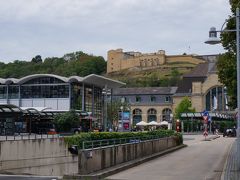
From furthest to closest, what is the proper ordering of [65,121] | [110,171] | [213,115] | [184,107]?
[184,107], [213,115], [65,121], [110,171]

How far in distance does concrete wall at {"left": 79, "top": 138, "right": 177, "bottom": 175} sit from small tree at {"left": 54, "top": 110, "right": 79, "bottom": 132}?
3590 cm

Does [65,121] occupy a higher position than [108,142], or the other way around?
[65,121]

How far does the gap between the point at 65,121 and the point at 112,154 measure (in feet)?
154

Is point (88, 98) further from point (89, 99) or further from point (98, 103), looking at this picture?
point (98, 103)

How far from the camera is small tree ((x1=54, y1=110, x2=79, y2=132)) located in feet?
231

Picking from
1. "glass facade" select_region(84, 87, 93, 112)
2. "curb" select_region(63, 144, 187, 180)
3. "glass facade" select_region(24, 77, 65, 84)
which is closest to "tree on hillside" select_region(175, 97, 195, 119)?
"glass facade" select_region(84, 87, 93, 112)

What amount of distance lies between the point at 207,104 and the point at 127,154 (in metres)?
112

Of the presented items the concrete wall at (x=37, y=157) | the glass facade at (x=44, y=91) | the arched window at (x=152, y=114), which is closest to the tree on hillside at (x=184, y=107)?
the arched window at (x=152, y=114)

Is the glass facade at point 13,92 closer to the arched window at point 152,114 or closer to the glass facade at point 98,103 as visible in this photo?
the glass facade at point 98,103

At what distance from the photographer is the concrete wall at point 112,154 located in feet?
67.5

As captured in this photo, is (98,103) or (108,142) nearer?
(108,142)

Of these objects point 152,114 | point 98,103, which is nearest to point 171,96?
point 152,114

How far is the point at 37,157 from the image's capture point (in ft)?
109

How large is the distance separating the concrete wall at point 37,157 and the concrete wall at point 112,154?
383cm
